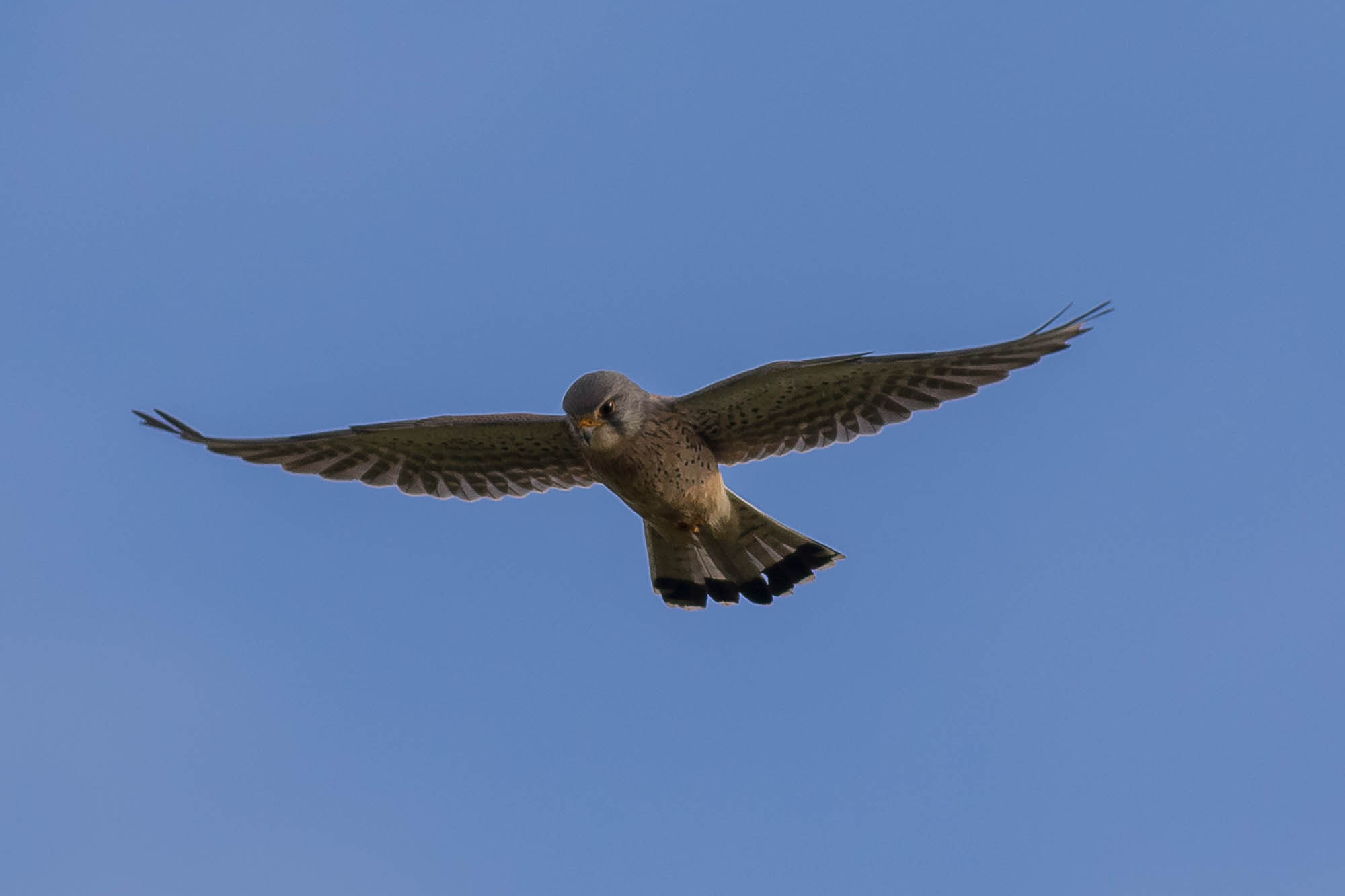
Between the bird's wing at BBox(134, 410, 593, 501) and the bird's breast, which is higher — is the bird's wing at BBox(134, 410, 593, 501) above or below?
above

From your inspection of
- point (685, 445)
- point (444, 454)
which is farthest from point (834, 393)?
point (444, 454)

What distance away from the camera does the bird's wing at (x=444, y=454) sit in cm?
1059

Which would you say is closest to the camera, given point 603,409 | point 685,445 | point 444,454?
point 603,409

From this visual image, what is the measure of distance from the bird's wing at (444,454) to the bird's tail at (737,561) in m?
0.74

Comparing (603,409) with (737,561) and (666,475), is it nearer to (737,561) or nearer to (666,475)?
(666,475)

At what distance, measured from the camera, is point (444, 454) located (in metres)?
11.0

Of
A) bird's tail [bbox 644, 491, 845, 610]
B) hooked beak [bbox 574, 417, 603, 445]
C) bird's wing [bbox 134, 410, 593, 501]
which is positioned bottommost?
bird's tail [bbox 644, 491, 845, 610]

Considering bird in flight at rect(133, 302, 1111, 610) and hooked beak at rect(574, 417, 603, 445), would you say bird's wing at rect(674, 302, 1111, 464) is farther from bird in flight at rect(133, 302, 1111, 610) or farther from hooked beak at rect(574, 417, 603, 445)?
hooked beak at rect(574, 417, 603, 445)

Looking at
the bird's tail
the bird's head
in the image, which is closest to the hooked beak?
the bird's head

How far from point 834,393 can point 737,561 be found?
4.50 ft

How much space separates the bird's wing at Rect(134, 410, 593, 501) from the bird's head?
24.3 inches

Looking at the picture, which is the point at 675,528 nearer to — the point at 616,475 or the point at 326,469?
the point at 616,475

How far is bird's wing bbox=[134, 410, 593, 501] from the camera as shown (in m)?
10.6

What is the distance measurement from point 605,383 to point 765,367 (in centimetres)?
92
